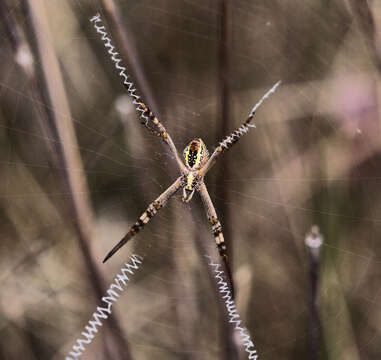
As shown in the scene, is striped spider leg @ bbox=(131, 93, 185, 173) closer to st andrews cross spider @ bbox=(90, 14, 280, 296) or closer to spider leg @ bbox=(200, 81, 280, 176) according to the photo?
st andrews cross spider @ bbox=(90, 14, 280, 296)

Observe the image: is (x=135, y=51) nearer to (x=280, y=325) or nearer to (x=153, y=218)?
(x=153, y=218)

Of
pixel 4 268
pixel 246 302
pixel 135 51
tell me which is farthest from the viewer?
pixel 4 268

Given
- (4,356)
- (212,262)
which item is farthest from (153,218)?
(4,356)

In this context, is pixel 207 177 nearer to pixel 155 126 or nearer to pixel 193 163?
pixel 193 163

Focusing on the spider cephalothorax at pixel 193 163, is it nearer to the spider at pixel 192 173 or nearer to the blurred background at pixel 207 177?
the spider at pixel 192 173

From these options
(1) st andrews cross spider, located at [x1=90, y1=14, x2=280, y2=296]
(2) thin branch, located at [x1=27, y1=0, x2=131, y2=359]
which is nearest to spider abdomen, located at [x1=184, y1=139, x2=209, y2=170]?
(1) st andrews cross spider, located at [x1=90, y1=14, x2=280, y2=296]

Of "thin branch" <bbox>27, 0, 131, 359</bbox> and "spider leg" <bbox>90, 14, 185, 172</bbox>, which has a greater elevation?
"spider leg" <bbox>90, 14, 185, 172</bbox>

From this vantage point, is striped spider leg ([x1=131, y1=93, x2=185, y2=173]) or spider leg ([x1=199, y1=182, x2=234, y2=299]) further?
spider leg ([x1=199, y1=182, x2=234, y2=299])

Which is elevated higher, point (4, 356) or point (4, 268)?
point (4, 268)

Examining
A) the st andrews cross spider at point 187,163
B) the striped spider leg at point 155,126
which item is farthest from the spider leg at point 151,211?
the striped spider leg at point 155,126
